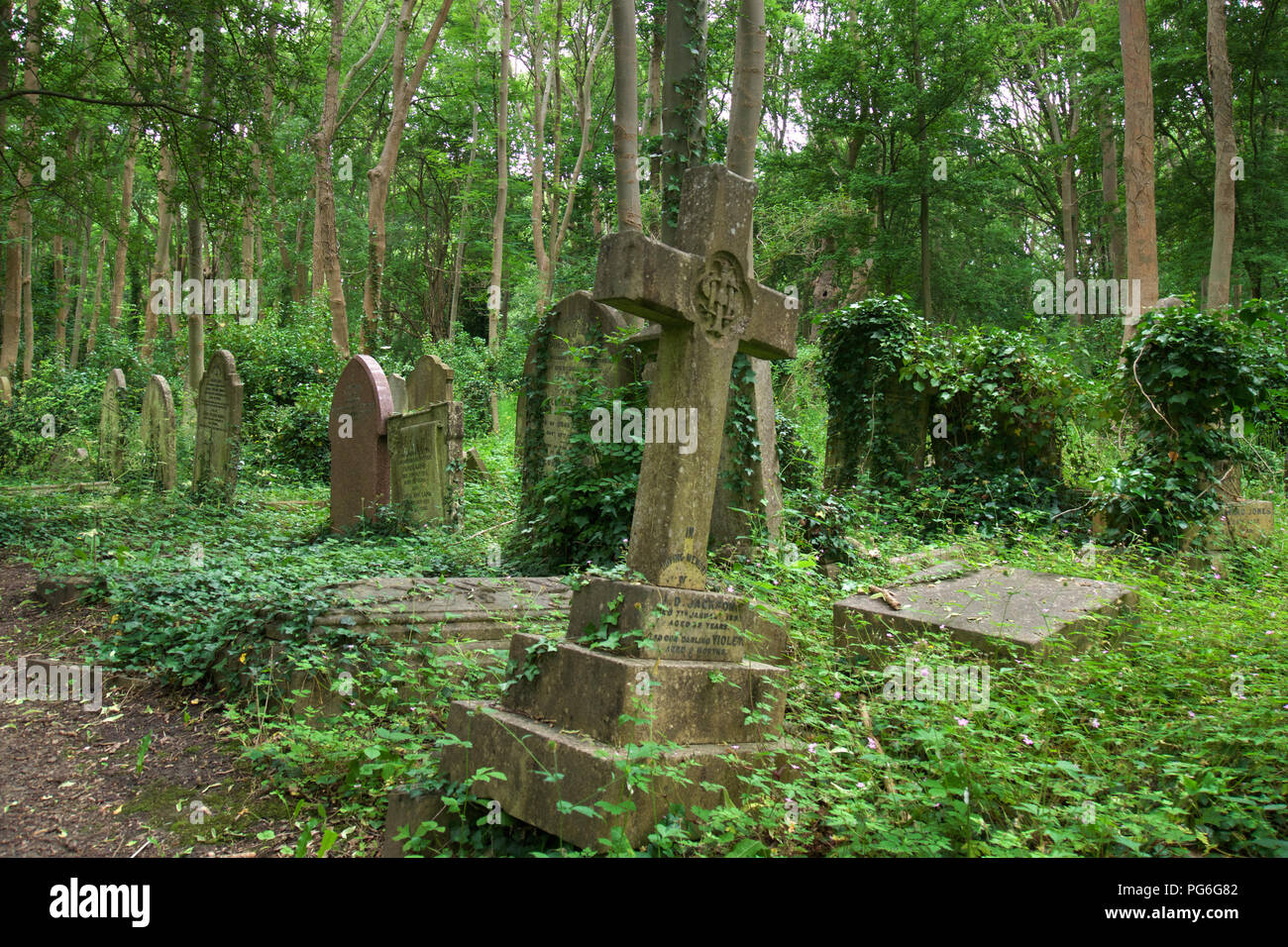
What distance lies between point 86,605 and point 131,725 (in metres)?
2.45

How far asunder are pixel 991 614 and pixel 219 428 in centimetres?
995

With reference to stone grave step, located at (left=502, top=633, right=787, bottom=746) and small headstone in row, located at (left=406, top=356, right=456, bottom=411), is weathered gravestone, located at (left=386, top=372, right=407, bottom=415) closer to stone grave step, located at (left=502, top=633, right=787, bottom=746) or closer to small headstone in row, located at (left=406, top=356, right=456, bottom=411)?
small headstone in row, located at (left=406, top=356, right=456, bottom=411)

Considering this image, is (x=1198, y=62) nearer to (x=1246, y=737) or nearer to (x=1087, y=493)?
(x=1087, y=493)

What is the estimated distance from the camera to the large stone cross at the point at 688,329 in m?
3.52

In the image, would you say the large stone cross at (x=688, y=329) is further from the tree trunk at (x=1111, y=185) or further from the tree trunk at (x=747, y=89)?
the tree trunk at (x=1111, y=185)

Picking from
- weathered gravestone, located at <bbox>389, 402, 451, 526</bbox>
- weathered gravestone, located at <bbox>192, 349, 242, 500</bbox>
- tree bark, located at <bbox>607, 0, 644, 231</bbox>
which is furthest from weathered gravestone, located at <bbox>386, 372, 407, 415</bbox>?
tree bark, located at <bbox>607, 0, 644, 231</bbox>

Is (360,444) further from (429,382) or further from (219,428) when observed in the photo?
(219,428)

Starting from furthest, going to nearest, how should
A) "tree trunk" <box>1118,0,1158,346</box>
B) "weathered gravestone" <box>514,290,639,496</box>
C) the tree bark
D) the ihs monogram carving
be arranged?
"tree trunk" <box>1118,0,1158,346</box>, the tree bark, "weathered gravestone" <box>514,290,639,496</box>, the ihs monogram carving

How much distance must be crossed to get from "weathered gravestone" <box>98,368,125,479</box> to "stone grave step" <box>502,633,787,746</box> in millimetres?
12178

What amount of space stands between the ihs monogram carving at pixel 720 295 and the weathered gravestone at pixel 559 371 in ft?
12.6

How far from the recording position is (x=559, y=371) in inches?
336

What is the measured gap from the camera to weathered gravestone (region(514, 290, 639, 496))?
7.86 metres

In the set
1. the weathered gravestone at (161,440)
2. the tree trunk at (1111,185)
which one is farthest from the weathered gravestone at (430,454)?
the tree trunk at (1111,185)

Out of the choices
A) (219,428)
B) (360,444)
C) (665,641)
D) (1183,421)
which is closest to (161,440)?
(219,428)
